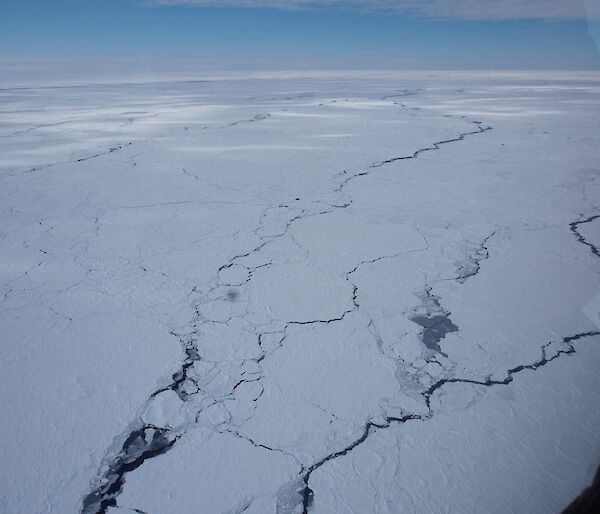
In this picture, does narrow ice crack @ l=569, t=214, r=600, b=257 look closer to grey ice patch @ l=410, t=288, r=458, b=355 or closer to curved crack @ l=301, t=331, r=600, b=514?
curved crack @ l=301, t=331, r=600, b=514

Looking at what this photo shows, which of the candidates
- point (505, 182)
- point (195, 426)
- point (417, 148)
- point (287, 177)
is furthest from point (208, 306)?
point (417, 148)

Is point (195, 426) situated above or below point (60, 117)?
below

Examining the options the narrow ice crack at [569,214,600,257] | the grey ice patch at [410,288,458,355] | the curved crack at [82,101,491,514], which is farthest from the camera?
the narrow ice crack at [569,214,600,257]

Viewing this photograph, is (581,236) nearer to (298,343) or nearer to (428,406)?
(428,406)

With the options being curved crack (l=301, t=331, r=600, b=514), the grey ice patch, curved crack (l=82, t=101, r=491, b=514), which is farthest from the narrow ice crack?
curved crack (l=82, t=101, r=491, b=514)

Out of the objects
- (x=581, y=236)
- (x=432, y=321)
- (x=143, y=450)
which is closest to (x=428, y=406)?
(x=432, y=321)

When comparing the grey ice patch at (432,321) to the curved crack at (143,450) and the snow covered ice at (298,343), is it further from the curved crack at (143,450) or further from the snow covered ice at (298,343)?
the curved crack at (143,450)

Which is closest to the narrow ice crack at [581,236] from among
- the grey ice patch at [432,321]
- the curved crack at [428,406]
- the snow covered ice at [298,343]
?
the snow covered ice at [298,343]

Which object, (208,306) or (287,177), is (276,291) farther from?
(287,177)
